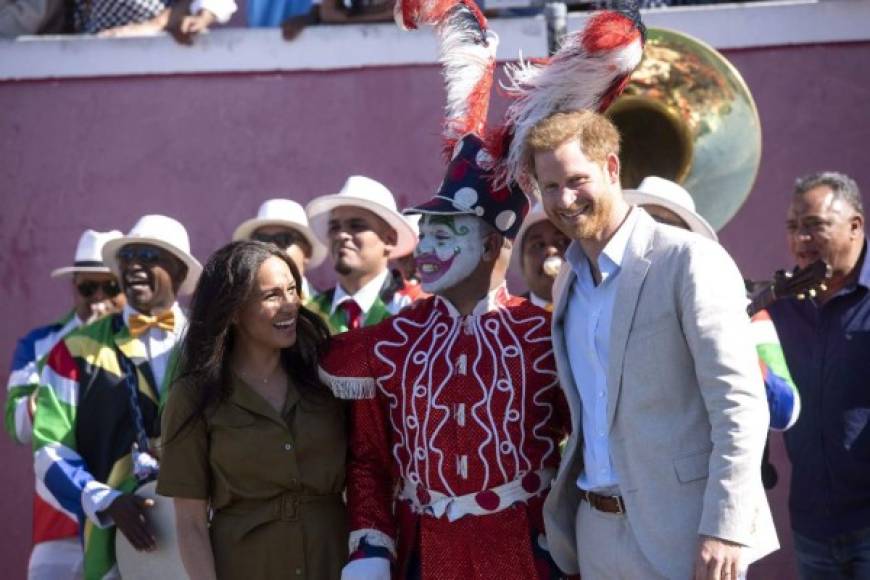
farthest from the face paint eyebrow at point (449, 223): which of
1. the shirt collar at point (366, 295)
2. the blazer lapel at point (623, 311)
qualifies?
the shirt collar at point (366, 295)

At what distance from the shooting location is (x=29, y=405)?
6.49 m

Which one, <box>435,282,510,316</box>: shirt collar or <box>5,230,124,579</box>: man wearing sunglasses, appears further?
<box>5,230,124,579</box>: man wearing sunglasses

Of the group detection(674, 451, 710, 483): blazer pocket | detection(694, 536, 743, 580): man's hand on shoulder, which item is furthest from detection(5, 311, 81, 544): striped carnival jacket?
detection(694, 536, 743, 580): man's hand on shoulder

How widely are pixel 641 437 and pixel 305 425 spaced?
1.07 metres

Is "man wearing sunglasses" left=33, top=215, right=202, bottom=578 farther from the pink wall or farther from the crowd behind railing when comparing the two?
the crowd behind railing

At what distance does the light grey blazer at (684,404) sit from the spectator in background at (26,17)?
5.37 metres

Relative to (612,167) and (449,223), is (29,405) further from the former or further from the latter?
(612,167)

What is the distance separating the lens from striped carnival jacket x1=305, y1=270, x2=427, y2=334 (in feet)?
19.5

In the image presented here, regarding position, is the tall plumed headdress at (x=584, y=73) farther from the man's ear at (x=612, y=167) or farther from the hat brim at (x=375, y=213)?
the hat brim at (x=375, y=213)

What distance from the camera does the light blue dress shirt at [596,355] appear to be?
4068 mm

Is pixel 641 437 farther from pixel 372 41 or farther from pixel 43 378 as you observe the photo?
pixel 372 41

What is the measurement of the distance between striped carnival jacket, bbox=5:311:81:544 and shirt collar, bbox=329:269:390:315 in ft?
3.53

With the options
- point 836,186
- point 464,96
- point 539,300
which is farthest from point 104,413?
point 836,186

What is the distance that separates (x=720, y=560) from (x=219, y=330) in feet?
5.31
